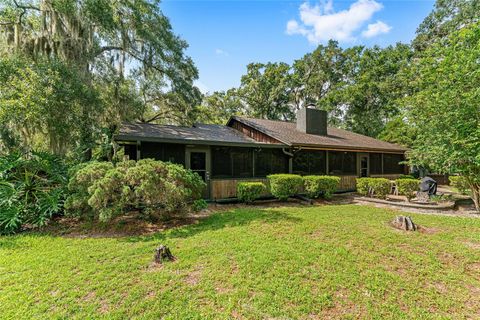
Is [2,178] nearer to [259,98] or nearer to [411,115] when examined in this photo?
[411,115]

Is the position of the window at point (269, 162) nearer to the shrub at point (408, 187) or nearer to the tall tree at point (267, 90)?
the shrub at point (408, 187)

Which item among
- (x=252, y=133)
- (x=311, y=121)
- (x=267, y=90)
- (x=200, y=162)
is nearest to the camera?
(x=200, y=162)

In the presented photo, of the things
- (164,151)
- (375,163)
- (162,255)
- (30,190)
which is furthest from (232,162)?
(375,163)

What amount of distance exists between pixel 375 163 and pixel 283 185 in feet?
28.1

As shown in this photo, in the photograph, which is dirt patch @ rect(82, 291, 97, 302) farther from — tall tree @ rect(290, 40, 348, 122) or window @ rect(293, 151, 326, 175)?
tall tree @ rect(290, 40, 348, 122)

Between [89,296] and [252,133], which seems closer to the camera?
[89,296]

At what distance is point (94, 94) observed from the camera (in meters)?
8.96

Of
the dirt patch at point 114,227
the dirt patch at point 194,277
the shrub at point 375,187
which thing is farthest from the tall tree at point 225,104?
the dirt patch at point 194,277

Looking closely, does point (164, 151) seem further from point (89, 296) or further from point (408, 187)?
point (408, 187)

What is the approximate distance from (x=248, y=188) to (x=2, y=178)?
7517 millimetres

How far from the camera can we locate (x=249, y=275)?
147 inches

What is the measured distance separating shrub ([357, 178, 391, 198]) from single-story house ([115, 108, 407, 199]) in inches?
57.8

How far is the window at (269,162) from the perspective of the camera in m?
10.8

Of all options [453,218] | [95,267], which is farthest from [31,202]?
[453,218]
